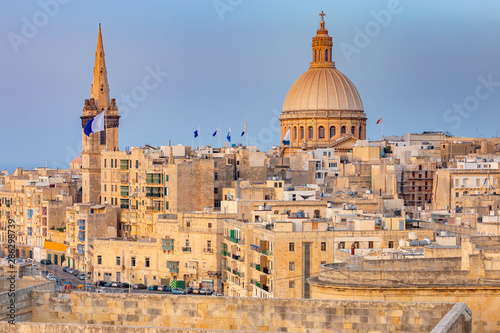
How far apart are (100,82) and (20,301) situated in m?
77.7

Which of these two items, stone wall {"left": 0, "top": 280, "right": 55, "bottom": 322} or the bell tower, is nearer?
stone wall {"left": 0, "top": 280, "right": 55, "bottom": 322}

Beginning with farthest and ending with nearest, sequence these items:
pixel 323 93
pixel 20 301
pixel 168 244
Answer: pixel 323 93 → pixel 168 244 → pixel 20 301

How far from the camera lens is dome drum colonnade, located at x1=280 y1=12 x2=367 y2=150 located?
111625mm

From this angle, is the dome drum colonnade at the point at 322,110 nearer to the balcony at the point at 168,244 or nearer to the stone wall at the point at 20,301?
the balcony at the point at 168,244

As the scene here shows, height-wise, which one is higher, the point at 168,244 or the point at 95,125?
the point at 95,125

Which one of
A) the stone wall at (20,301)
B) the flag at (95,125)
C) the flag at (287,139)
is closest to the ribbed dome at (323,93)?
the flag at (287,139)

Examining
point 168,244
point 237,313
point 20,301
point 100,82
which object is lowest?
point 168,244

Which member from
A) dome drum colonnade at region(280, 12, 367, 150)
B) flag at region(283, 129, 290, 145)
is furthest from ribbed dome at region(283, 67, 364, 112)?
flag at region(283, 129, 290, 145)

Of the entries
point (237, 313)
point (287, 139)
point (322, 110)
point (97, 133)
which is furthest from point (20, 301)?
point (322, 110)

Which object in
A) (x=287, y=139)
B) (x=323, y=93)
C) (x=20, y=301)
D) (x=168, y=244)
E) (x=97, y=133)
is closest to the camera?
(x=20, y=301)

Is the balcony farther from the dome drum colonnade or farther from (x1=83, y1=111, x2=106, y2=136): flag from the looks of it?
the dome drum colonnade

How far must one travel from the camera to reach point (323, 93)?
112062mm

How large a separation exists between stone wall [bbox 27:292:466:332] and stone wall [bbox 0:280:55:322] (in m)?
0.14

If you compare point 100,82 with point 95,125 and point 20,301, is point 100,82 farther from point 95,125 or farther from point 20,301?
point 20,301
